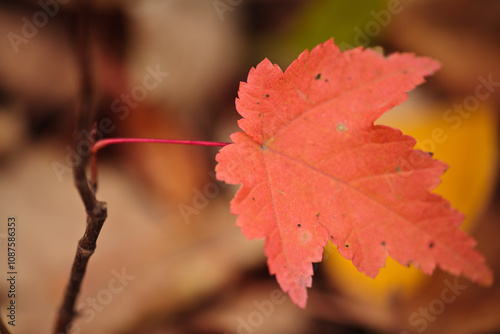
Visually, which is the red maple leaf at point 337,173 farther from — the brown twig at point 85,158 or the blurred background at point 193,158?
the blurred background at point 193,158

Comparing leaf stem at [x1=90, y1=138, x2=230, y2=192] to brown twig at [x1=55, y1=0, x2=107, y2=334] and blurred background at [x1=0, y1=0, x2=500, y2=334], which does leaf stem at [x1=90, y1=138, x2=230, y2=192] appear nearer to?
brown twig at [x1=55, y1=0, x2=107, y2=334]

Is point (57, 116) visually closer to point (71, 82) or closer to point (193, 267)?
point (71, 82)

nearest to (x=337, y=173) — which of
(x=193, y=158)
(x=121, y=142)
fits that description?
(x=121, y=142)

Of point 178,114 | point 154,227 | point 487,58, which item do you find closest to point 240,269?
point 154,227

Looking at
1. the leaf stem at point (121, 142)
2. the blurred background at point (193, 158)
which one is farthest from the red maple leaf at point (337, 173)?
the blurred background at point (193, 158)

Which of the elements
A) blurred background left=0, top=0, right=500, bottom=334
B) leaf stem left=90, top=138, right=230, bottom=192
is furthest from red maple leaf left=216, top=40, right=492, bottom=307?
blurred background left=0, top=0, right=500, bottom=334

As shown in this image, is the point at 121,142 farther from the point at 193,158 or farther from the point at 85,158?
the point at 193,158

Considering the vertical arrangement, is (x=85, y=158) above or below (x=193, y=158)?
above
